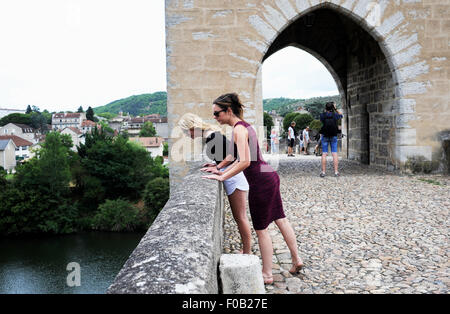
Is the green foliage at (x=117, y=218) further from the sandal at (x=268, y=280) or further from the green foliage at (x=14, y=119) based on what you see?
the green foliage at (x=14, y=119)

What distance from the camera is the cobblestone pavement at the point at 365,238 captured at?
2576 millimetres

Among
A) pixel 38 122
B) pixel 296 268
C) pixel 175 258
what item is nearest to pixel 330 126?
pixel 296 268

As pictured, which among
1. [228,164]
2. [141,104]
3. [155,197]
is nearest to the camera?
[228,164]

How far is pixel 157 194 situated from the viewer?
116ft

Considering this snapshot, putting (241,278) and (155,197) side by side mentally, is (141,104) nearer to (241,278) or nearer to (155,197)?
(155,197)

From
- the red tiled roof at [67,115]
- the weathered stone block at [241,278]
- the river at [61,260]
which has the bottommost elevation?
the river at [61,260]

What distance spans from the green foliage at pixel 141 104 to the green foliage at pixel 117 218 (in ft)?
211

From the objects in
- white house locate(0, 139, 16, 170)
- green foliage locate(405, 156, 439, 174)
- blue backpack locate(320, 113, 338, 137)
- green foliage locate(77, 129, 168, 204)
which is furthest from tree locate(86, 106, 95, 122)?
green foliage locate(405, 156, 439, 174)

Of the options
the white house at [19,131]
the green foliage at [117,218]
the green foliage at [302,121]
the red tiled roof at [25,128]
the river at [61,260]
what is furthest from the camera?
the red tiled roof at [25,128]

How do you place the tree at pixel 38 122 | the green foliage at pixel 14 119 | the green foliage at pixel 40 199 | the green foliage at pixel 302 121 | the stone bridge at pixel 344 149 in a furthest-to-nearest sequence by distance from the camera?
the tree at pixel 38 122, the green foliage at pixel 14 119, the green foliage at pixel 302 121, the green foliage at pixel 40 199, the stone bridge at pixel 344 149

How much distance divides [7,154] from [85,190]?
2536 centimetres

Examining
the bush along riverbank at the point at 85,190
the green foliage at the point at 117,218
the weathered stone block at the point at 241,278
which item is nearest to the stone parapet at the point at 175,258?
the weathered stone block at the point at 241,278

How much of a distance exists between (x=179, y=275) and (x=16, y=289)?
88.6ft

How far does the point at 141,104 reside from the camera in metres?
112
